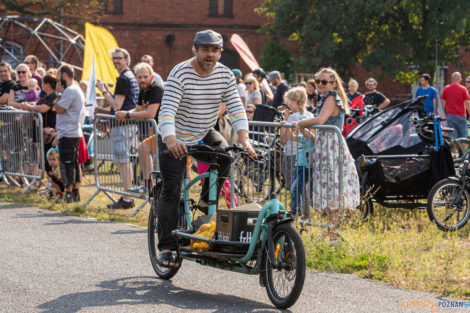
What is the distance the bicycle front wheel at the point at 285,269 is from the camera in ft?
17.4

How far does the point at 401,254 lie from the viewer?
7.25 m

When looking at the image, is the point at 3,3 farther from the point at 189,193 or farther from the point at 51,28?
the point at 189,193

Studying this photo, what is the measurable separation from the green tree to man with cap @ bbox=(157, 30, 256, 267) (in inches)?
1383

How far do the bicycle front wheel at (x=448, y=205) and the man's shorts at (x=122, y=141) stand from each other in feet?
13.4

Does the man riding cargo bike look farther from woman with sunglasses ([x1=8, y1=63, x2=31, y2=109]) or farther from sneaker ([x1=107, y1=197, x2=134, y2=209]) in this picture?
woman with sunglasses ([x1=8, y1=63, x2=31, y2=109])

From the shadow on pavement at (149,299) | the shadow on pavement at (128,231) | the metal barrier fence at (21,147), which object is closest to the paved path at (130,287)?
the shadow on pavement at (149,299)

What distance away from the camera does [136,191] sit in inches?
412

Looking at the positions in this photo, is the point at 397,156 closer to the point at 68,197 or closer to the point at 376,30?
the point at 68,197

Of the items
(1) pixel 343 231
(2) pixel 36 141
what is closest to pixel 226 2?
(2) pixel 36 141

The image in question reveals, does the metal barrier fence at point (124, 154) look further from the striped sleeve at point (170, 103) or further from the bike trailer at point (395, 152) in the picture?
the striped sleeve at point (170, 103)

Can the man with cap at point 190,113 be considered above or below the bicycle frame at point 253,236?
above

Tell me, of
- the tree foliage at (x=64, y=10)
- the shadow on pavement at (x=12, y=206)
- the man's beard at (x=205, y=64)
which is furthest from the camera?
the tree foliage at (x=64, y=10)

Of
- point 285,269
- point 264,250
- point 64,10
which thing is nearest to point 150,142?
point 264,250

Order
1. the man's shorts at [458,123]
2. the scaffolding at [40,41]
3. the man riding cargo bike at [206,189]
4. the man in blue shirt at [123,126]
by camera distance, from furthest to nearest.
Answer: the scaffolding at [40,41] → the man's shorts at [458,123] → the man in blue shirt at [123,126] → the man riding cargo bike at [206,189]
